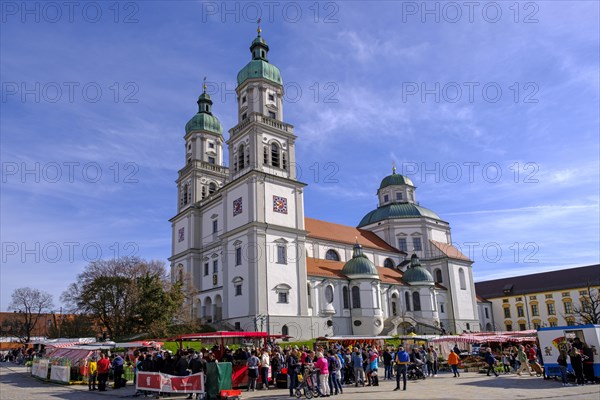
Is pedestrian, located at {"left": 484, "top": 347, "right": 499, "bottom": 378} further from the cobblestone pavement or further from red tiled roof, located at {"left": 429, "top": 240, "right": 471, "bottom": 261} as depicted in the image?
red tiled roof, located at {"left": 429, "top": 240, "right": 471, "bottom": 261}

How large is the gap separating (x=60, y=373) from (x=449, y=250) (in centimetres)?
5317

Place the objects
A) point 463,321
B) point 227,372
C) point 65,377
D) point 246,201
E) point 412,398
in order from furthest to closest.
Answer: point 463,321 → point 246,201 → point 65,377 → point 227,372 → point 412,398

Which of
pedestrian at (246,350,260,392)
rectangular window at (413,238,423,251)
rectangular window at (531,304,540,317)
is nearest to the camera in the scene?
pedestrian at (246,350,260,392)

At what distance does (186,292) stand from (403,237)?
1270 inches

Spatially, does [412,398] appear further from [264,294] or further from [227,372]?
[264,294]

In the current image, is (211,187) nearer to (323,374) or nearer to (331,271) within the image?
(331,271)

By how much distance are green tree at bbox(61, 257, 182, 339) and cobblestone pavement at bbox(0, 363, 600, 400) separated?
16327 millimetres

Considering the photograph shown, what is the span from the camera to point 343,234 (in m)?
59.6

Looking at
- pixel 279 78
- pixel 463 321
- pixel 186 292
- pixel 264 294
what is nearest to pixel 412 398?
pixel 264 294

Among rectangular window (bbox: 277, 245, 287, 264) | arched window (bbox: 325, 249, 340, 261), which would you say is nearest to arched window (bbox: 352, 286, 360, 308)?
arched window (bbox: 325, 249, 340, 261)

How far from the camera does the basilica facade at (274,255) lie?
42.2 m

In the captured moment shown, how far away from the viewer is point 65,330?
205 feet

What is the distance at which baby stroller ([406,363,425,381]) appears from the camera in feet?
75.1

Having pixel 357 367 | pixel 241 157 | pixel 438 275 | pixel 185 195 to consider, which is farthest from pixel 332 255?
pixel 357 367
